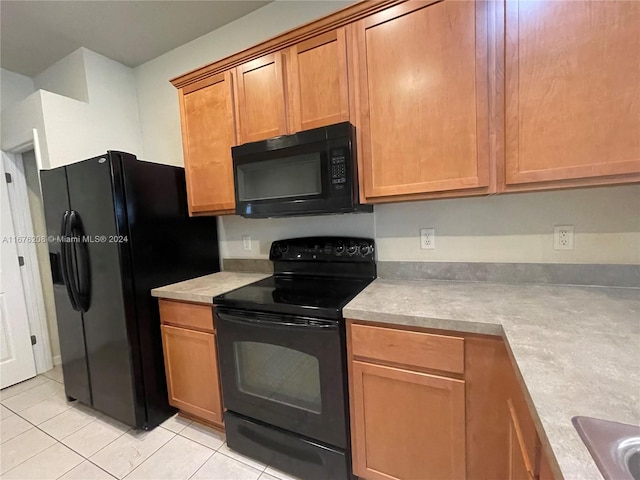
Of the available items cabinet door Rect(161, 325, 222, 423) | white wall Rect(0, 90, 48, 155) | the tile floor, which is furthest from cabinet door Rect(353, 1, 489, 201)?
white wall Rect(0, 90, 48, 155)

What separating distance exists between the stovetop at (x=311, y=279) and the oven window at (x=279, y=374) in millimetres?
218

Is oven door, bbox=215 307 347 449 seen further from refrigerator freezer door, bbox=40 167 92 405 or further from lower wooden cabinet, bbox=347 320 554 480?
refrigerator freezer door, bbox=40 167 92 405

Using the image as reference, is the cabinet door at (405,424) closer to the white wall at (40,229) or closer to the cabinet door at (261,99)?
the cabinet door at (261,99)

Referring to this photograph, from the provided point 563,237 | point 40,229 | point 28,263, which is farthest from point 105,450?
point 563,237

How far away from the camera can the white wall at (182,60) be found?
6.16 ft

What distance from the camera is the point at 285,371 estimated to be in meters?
1.39

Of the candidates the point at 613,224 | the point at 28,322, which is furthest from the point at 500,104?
the point at 28,322

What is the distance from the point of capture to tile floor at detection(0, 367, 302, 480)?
4.95ft

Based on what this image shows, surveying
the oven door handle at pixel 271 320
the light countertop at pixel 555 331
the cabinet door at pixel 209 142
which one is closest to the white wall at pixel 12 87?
the cabinet door at pixel 209 142

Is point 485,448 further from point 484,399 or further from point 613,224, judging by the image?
point 613,224

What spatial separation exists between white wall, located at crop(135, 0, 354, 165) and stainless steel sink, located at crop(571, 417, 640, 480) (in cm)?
214

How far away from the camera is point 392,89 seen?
1.32m

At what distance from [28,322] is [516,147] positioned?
3932 millimetres

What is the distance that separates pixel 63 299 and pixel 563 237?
10.0ft
